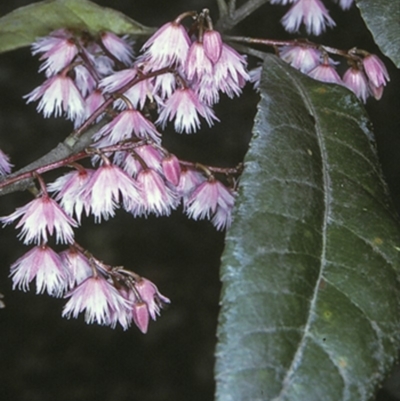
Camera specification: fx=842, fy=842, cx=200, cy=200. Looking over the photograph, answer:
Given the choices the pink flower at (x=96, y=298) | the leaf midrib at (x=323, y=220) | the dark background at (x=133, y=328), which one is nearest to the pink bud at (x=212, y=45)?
the leaf midrib at (x=323, y=220)

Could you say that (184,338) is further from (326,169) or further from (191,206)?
(326,169)

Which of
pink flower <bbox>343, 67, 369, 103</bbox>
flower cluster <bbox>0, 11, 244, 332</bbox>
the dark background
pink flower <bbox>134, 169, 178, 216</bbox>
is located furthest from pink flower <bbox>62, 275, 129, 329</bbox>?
the dark background

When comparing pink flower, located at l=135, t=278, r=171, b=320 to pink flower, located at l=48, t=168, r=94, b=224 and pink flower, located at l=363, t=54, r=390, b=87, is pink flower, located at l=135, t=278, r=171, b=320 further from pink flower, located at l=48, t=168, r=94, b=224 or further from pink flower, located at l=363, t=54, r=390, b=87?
pink flower, located at l=363, t=54, r=390, b=87

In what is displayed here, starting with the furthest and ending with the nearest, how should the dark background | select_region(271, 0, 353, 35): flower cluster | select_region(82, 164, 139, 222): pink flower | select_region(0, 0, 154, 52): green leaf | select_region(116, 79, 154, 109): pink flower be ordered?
the dark background < select_region(271, 0, 353, 35): flower cluster < select_region(0, 0, 154, 52): green leaf < select_region(116, 79, 154, 109): pink flower < select_region(82, 164, 139, 222): pink flower

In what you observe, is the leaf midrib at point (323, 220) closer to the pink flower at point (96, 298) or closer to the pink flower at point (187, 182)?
the pink flower at point (187, 182)

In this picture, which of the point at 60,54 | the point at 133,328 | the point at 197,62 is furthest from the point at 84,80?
the point at 133,328

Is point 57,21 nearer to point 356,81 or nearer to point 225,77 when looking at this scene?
point 225,77
